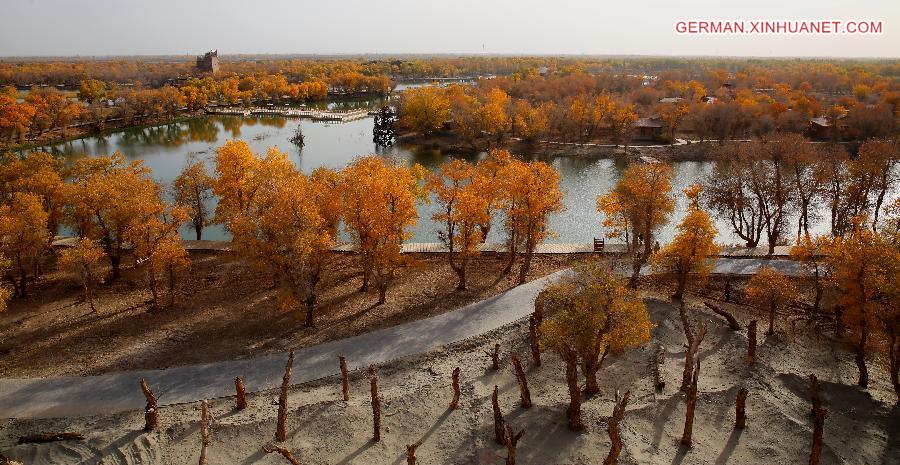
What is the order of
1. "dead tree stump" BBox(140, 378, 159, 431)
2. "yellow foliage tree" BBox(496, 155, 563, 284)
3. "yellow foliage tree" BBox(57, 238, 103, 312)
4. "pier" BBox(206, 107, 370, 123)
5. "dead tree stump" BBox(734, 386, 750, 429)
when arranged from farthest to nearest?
1. "pier" BBox(206, 107, 370, 123)
2. "yellow foliage tree" BBox(496, 155, 563, 284)
3. "yellow foliage tree" BBox(57, 238, 103, 312)
4. "dead tree stump" BBox(140, 378, 159, 431)
5. "dead tree stump" BBox(734, 386, 750, 429)

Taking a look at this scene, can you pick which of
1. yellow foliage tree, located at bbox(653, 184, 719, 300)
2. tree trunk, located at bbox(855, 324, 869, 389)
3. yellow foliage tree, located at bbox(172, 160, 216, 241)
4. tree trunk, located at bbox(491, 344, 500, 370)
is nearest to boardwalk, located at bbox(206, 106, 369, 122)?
yellow foliage tree, located at bbox(172, 160, 216, 241)

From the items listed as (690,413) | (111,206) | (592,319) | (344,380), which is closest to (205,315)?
(111,206)

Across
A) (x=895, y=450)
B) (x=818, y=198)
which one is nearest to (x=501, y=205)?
(x=895, y=450)

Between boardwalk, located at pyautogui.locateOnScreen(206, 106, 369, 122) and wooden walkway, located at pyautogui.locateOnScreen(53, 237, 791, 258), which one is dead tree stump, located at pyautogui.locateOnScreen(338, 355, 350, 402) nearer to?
wooden walkway, located at pyautogui.locateOnScreen(53, 237, 791, 258)

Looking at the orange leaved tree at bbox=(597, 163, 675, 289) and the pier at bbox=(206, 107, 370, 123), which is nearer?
the orange leaved tree at bbox=(597, 163, 675, 289)

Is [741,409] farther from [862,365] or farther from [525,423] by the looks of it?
[525,423]

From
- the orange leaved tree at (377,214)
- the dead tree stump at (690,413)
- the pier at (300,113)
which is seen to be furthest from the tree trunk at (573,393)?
the pier at (300,113)

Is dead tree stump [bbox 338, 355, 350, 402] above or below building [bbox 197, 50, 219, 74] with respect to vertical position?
below
